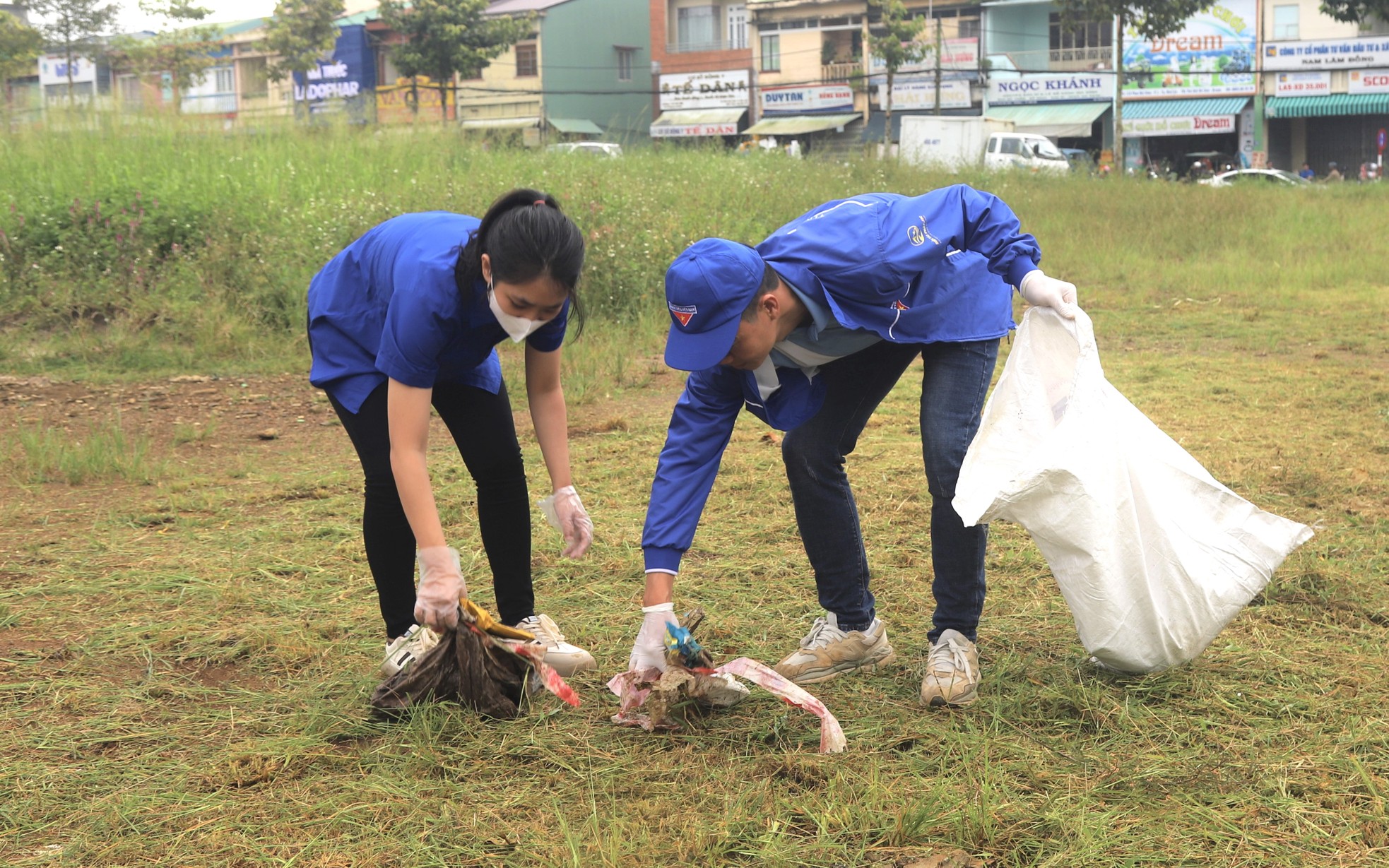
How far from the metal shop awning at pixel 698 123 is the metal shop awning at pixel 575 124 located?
1824 mm

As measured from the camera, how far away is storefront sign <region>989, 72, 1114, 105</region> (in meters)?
27.6

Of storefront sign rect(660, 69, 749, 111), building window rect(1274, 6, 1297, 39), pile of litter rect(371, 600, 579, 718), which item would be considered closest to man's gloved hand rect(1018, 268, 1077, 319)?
pile of litter rect(371, 600, 579, 718)

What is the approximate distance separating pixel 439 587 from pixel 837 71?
30996 millimetres

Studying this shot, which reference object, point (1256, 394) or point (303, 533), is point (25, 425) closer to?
point (303, 533)

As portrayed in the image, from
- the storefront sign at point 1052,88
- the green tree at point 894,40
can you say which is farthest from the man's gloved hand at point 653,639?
the storefront sign at point 1052,88

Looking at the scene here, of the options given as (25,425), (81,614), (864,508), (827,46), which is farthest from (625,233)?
(827,46)

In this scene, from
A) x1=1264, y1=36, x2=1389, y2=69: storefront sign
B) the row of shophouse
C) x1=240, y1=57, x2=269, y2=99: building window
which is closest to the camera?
x1=1264, y1=36, x2=1389, y2=69: storefront sign

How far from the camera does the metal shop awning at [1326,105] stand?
84.0ft

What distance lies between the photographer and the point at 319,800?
2.01 m

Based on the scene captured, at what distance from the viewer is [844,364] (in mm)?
2438

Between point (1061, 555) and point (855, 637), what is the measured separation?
522 millimetres

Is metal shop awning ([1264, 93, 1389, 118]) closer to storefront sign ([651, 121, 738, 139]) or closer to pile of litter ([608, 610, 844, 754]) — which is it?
storefront sign ([651, 121, 738, 139])

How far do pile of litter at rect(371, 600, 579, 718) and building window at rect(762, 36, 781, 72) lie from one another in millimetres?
31703

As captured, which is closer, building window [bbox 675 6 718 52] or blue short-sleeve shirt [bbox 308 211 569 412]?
blue short-sleeve shirt [bbox 308 211 569 412]
